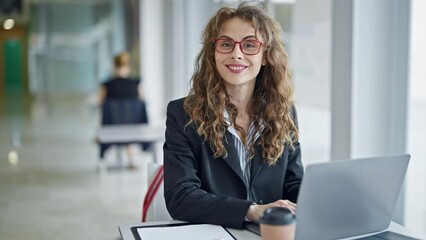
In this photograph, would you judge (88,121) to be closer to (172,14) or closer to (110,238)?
(172,14)

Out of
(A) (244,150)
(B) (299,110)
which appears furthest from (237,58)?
(B) (299,110)

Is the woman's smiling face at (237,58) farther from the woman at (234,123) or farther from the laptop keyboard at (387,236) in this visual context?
the laptop keyboard at (387,236)

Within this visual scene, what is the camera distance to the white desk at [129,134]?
209 inches

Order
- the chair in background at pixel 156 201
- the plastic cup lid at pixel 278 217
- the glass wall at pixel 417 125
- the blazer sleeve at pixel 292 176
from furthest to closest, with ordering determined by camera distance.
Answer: the glass wall at pixel 417 125 < the chair in background at pixel 156 201 < the blazer sleeve at pixel 292 176 < the plastic cup lid at pixel 278 217

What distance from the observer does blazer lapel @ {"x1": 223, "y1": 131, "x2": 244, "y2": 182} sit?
195 centimetres

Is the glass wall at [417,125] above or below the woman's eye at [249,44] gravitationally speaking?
below

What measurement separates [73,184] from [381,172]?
509 centimetres

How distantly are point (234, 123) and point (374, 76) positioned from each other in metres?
1.04

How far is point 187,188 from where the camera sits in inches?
74.2

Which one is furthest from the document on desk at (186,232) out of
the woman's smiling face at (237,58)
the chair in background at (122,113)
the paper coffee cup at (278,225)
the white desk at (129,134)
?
the chair in background at (122,113)

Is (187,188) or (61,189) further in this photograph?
(61,189)

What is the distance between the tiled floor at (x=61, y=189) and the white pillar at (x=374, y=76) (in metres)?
2.32

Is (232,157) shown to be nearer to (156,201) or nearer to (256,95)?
(256,95)

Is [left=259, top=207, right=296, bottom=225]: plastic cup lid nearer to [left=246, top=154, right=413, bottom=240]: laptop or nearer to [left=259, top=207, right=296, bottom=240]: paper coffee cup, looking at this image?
[left=259, top=207, right=296, bottom=240]: paper coffee cup
